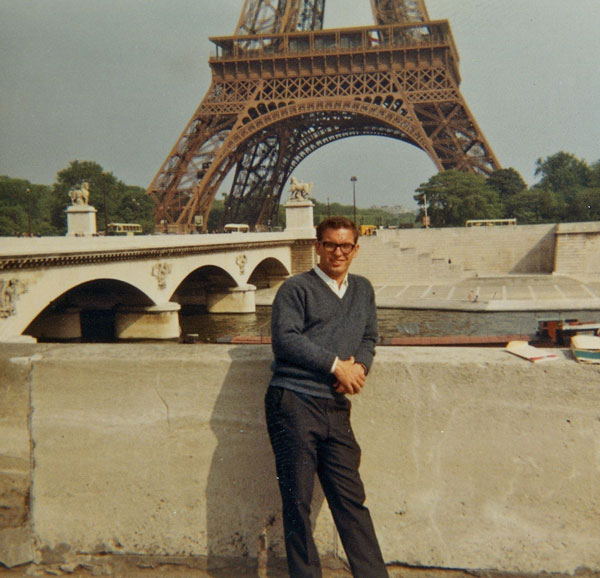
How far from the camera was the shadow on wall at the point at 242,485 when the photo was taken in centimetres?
300

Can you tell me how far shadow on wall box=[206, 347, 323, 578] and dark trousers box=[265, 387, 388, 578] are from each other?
30 cm

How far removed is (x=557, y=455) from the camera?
278 cm

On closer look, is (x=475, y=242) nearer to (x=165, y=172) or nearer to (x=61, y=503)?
(x=165, y=172)

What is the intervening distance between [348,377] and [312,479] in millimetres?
434

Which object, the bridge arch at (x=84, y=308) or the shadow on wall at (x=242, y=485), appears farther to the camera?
the bridge arch at (x=84, y=308)

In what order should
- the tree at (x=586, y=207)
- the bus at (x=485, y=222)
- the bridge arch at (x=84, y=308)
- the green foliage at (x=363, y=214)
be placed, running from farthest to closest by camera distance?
the green foliage at (x=363, y=214) < the tree at (x=586, y=207) < the bus at (x=485, y=222) < the bridge arch at (x=84, y=308)

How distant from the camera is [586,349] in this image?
2748 mm

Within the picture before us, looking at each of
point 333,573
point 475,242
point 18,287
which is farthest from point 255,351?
point 475,242

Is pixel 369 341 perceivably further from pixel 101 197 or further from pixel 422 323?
pixel 101 197

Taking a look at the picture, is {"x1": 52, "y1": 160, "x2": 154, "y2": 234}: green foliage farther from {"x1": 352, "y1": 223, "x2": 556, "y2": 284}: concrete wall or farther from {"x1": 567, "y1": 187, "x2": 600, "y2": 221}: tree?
{"x1": 567, "y1": 187, "x2": 600, "y2": 221}: tree

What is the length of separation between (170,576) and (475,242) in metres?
40.3

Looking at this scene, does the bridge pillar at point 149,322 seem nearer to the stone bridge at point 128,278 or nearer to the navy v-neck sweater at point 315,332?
the stone bridge at point 128,278

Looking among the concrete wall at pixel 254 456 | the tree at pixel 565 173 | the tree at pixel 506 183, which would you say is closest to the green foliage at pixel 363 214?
the tree at pixel 565 173

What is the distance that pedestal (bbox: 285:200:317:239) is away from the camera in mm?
36812
